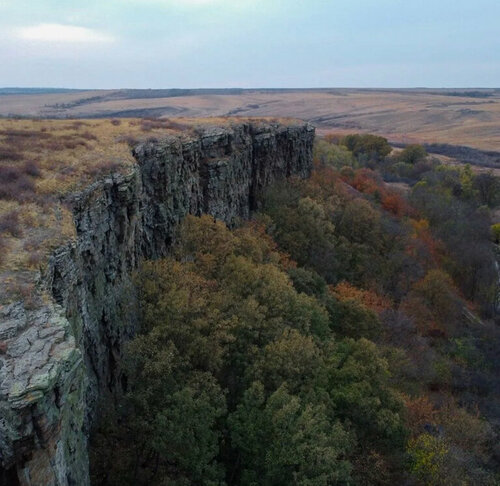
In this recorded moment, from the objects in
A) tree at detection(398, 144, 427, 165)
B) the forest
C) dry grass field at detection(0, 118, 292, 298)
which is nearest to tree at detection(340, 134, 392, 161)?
tree at detection(398, 144, 427, 165)

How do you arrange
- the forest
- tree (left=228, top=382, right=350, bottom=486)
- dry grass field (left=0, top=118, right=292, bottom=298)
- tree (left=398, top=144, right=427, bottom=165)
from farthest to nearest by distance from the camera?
tree (left=398, top=144, right=427, bottom=165)
tree (left=228, top=382, right=350, bottom=486)
the forest
dry grass field (left=0, top=118, right=292, bottom=298)

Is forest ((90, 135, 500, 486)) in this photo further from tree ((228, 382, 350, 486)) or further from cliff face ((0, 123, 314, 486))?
cliff face ((0, 123, 314, 486))

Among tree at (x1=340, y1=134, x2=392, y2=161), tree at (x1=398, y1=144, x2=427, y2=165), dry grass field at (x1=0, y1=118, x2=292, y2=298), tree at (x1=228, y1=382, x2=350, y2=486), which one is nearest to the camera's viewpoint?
dry grass field at (x1=0, y1=118, x2=292, y2=298)

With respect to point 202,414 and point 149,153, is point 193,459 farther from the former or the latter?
point 149,153

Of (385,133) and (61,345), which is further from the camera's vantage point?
(385,133)

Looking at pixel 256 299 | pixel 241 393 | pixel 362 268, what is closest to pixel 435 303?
pixel 362 268

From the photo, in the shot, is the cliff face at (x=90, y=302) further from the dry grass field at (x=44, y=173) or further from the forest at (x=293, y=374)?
the forest at (x=293, y=374)
